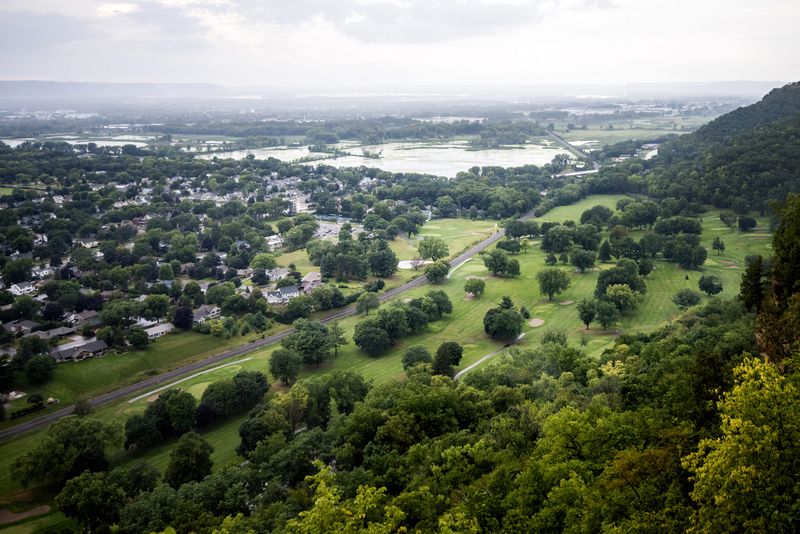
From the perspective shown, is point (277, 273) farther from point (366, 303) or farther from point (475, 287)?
point (475, 287)

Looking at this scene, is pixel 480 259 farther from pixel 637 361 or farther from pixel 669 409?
pixel 669 409

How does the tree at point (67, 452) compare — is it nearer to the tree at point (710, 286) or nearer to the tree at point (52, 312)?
the tree at point (52, 312)

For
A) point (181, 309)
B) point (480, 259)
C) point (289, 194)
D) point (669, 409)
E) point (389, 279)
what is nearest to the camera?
point (669, 409)

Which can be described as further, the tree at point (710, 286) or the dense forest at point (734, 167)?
the dense forest at point (734, 167)

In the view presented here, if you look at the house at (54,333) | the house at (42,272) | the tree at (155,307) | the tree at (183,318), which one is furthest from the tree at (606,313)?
the house at (42,272)

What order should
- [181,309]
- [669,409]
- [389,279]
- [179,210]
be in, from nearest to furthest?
1. [669,409]
2. [181,309]
3. [389,279]
4. [179,210]

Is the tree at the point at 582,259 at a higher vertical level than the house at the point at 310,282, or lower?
higher

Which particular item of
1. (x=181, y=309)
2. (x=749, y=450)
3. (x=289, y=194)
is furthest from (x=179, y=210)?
(x=749, y=450)
